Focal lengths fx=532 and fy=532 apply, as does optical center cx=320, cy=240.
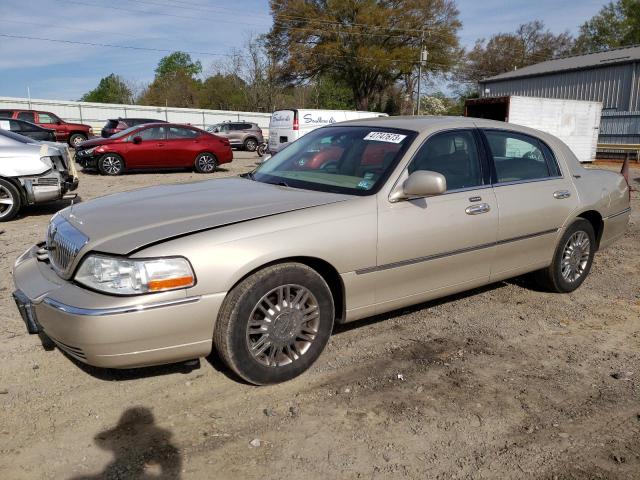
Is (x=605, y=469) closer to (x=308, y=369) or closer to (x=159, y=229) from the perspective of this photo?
(x=308, y=369)

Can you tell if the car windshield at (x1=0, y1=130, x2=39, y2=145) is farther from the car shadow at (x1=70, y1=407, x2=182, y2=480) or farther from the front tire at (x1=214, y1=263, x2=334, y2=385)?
the front tire at (x1=214, y1=263, x2=334, y2=385)

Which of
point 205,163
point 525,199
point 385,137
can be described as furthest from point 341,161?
point 205,163

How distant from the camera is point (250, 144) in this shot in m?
27.5

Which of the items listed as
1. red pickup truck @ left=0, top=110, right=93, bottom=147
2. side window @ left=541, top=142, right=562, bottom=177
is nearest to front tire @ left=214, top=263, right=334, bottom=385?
side window @ left=541, top=142, right=562, bottom=177

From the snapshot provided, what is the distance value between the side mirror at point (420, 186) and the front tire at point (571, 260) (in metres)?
1.87

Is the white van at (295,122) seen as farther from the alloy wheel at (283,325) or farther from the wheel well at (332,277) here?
the alloy wheel at (283,325)

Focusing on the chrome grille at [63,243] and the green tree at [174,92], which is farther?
the green tree at [174,92]

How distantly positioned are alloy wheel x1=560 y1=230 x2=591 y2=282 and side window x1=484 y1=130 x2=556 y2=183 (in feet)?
2.27

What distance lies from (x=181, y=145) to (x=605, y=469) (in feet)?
47.6

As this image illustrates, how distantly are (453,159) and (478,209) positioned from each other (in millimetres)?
426

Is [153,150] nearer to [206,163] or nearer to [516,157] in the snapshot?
[206,163]

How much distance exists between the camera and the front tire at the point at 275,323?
2.97 m

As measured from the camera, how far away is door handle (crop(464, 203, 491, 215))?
393 cm

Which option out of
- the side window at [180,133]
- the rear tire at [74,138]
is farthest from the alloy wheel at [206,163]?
the rear tire at [74,138]
